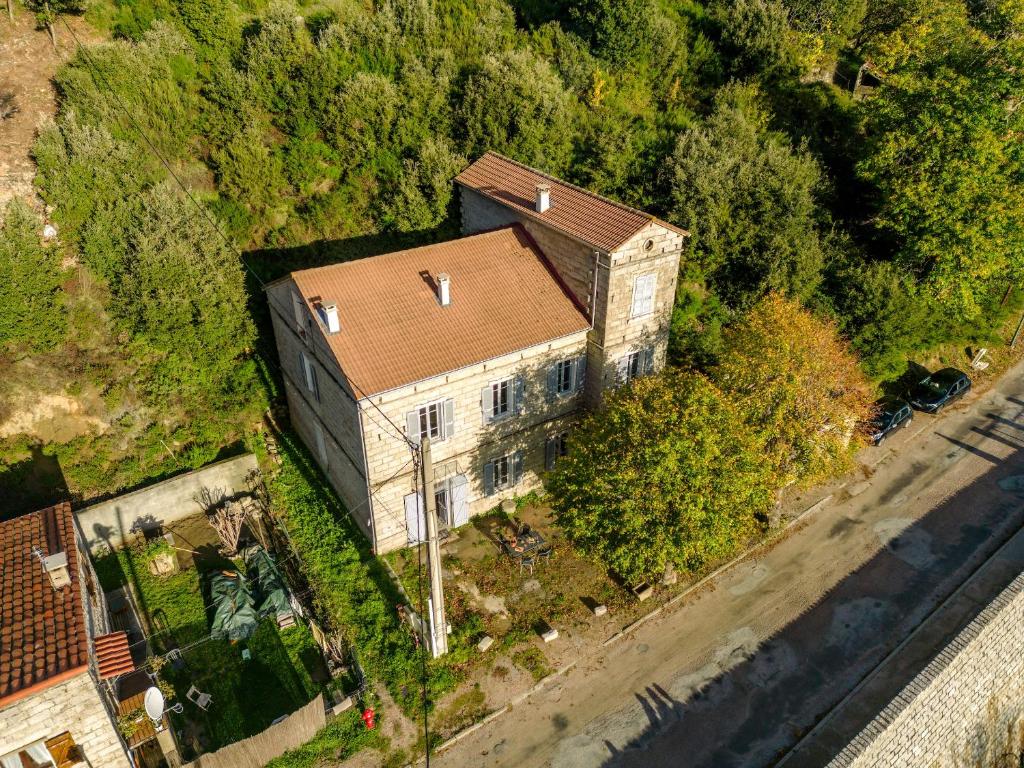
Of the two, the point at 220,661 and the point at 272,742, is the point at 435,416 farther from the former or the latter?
the point at 272,742

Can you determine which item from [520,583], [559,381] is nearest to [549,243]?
[559,381]

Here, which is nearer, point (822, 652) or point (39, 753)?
point (39, 753)

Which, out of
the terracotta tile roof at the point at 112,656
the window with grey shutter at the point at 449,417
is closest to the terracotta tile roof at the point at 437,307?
the window with grey shutter at the point at 449,417

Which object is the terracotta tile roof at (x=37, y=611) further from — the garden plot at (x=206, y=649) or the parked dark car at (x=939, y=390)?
the parked dark car at (x=939, y=390)

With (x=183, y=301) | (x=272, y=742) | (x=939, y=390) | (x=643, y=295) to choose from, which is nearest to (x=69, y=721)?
(x=272, y=742)

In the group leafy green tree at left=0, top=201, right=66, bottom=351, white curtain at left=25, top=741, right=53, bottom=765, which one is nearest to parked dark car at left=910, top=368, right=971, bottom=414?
white curtain at left=25, top=741, right=53, bottom=765

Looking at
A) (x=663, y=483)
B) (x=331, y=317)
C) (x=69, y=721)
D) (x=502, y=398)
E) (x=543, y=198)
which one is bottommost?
(x=69, y=721)

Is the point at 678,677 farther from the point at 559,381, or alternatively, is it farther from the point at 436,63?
the point at 436,63
